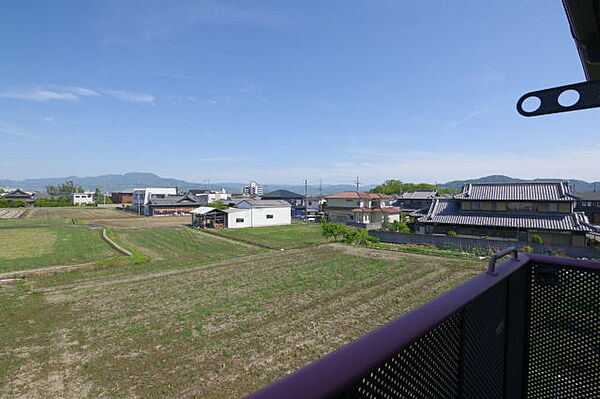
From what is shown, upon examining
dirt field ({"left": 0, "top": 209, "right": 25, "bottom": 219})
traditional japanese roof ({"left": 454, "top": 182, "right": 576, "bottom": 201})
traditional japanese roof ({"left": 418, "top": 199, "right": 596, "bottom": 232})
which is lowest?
dirt field ({"left": 0, "top": 209, "right": 25, "bottom": 219})

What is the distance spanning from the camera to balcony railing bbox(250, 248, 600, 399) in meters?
0.61

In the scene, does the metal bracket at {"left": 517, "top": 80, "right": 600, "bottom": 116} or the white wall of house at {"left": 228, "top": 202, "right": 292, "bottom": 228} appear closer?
the metal bracket at {"left": 517, "top": 80, "right": 600, "bottom": 116}

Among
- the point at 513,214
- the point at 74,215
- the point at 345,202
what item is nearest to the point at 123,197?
the point at 74,215

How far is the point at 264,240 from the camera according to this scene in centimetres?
1981

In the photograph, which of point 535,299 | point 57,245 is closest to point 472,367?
point 535,299

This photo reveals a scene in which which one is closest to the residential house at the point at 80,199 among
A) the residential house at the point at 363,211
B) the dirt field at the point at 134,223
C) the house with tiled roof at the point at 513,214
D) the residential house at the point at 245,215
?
A: the dirt field at the point at 134,223

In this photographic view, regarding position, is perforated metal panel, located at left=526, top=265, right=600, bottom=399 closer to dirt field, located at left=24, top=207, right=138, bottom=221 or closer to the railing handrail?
the railing handrail

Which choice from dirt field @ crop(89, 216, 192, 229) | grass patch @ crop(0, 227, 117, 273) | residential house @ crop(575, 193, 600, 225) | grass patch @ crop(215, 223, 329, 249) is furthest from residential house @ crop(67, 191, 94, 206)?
residential house @ crop(575, 193, 600, 225)

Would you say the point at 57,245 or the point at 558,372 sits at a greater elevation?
the point at 558,372

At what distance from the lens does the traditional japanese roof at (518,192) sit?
614 inches

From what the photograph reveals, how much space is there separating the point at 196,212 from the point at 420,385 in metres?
27.1

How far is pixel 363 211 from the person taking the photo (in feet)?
86.6

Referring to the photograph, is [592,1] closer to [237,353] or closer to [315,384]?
[315,384]

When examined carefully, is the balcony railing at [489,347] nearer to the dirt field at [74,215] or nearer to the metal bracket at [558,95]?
the metal bracket at [558,95]
